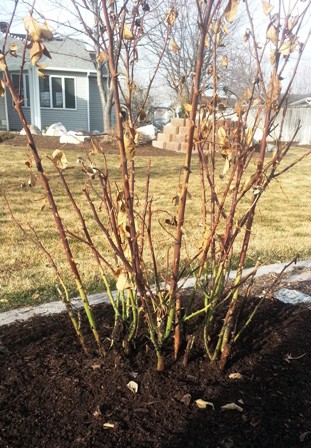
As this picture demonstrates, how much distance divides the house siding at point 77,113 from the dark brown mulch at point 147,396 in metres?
19.6

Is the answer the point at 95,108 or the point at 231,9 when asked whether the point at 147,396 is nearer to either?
the point at 231,9

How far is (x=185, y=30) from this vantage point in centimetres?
1767

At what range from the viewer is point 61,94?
20578mm

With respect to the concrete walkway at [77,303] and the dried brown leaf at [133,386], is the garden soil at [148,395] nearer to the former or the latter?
the dried brown leaf at [133,386]

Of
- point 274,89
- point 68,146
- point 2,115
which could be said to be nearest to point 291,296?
point 274,89

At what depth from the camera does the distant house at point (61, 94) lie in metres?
19.9

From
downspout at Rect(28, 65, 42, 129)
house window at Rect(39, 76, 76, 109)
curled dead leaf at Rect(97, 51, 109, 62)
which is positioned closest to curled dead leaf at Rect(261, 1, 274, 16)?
curled dead leaf at Rect(97, 51, 109, 62)

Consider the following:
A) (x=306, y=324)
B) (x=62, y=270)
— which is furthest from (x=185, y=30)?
(x=306, y=324)

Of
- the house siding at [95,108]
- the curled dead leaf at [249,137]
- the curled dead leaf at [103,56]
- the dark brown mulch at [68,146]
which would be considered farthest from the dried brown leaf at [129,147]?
the house siding at [95,108]

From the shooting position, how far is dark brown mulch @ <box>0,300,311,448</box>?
143 cm

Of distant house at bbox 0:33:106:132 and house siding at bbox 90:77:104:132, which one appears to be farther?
house siding at bbox 90:77:104:132

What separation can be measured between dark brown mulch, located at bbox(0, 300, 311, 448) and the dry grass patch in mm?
524

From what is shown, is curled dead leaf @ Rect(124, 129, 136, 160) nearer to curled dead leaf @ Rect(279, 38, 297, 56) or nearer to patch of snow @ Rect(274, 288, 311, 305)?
curled dead leaf @ Rect(279, 38, 297, 56)

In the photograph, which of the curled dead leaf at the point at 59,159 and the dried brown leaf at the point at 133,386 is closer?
the curled dead leaf at the point at 59,159
